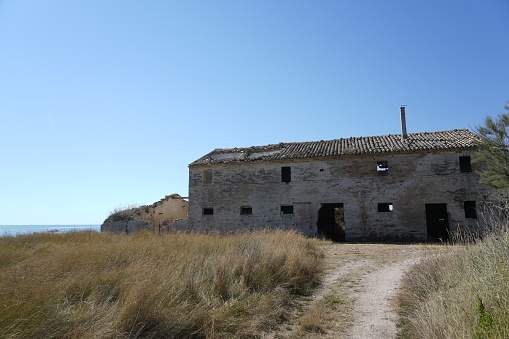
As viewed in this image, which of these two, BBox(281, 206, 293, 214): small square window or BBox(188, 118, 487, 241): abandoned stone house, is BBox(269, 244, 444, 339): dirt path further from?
BBox(281, 206, 293, 214): small square window

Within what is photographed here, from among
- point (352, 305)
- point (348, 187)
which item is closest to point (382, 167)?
point (348, 187)

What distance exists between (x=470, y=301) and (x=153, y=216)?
2252 cm

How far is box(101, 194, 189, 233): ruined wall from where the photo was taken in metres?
22.4

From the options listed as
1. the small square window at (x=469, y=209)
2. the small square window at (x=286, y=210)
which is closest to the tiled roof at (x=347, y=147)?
the small square window at (x=469, y=209)

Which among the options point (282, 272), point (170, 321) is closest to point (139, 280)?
point (170, 321)

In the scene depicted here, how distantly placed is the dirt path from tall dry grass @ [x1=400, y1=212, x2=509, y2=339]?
0.40 meters

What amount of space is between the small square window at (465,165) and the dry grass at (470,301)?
13566 mm

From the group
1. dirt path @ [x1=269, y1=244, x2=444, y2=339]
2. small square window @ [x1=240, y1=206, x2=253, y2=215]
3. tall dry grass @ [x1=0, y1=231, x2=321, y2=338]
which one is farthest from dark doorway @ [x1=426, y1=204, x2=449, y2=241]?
tall dry grass @ [x1=0, y1=231, x2=321, y2=338]

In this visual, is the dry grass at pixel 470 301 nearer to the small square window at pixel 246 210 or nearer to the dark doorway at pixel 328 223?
the dark doorway at pixel 328 223

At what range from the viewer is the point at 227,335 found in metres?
4.22

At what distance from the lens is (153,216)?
23641 millimetres

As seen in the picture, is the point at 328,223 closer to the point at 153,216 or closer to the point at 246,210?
the point at 246,210

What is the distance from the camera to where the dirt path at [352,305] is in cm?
463

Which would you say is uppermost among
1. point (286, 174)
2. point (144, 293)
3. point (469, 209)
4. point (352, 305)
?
point (286, 174)
